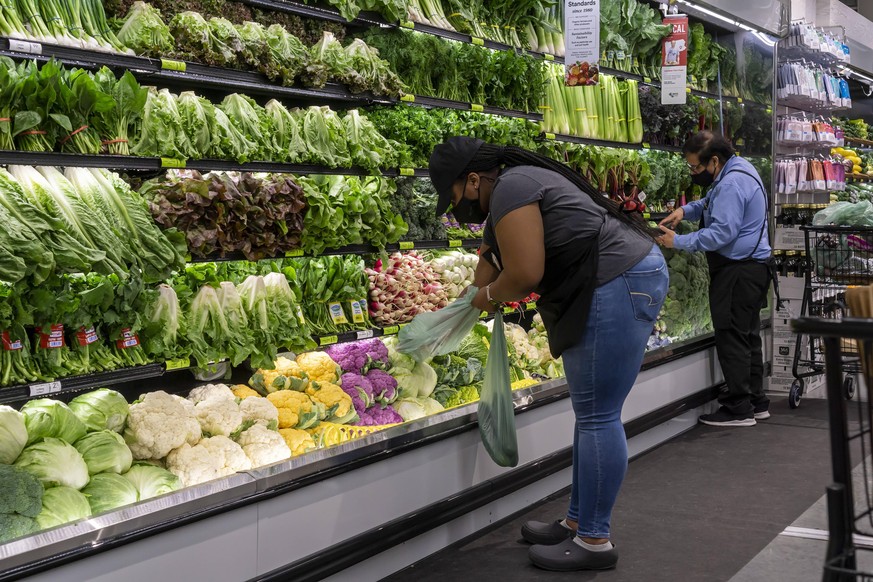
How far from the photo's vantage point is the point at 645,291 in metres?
3.83

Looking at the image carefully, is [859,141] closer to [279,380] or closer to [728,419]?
[728,419]

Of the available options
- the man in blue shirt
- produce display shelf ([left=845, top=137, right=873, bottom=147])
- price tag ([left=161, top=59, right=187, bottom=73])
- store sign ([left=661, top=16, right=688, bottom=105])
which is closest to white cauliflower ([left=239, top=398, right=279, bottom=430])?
price tag ([left=161, top=59, right=187, bottom=73])

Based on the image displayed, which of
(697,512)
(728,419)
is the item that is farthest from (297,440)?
(728,419)

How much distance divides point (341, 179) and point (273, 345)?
959 millimetres

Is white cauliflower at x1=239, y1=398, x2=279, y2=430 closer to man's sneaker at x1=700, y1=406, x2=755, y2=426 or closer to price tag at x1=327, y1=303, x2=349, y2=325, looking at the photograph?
price tag at x1=327, y1=303, x2=349, y2=325

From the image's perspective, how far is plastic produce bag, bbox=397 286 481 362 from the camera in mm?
4324

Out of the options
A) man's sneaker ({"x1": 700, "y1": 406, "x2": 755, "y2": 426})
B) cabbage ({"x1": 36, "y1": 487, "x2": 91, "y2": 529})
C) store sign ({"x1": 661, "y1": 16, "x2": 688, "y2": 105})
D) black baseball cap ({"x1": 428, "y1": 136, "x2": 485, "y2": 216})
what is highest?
store sign ({"x1": 661, "y1": 16, "x2": 688, "y2": 105})

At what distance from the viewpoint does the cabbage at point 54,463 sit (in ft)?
10.3

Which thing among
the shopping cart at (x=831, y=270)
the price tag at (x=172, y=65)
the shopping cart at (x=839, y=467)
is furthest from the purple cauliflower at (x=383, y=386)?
the shopping cart at (x=839, y=467)

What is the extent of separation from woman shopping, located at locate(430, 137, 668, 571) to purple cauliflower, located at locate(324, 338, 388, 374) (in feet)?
3.72

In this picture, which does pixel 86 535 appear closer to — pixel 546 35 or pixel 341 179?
pixel 341 179

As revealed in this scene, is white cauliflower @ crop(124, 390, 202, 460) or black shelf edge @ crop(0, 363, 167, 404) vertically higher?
black shelf edge @ crop(0, 363, 167, 404)

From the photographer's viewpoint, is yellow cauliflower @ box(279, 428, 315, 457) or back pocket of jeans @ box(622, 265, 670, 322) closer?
back pocket of jeans @ box(622, 265, 670, 322)

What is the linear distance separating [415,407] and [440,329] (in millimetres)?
627
